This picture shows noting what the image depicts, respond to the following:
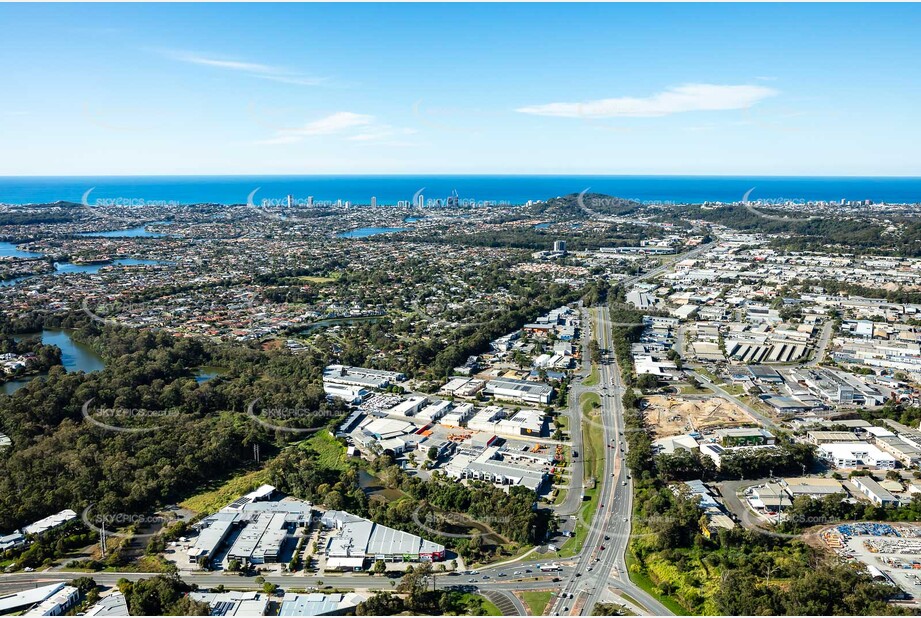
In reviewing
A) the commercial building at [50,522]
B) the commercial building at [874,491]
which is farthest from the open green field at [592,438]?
the commercial building at [50,522]

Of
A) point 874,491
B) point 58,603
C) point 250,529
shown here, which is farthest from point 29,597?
point 874,491

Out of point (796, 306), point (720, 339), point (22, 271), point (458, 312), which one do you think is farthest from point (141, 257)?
point (796, 306)

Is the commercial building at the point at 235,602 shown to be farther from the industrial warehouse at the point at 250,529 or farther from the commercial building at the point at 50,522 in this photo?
the commercial building at the point at 50,522

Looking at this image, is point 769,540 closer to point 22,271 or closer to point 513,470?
point 513,470

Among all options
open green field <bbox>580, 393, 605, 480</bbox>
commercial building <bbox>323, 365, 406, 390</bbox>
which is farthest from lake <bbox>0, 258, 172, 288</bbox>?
open green field <bbox>580, 393, 605, 480</bbox>

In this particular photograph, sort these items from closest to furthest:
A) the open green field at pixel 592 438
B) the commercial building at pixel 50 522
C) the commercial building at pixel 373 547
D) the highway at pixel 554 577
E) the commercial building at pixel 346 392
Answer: the highway at pixel 554 577 < the commercial building at pixel 373 547 < the commercial building at pixel 50 522 < the open green field at pixel 592 438 < the commercial building at pixel 346 392

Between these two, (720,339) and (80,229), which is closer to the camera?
(720,339)

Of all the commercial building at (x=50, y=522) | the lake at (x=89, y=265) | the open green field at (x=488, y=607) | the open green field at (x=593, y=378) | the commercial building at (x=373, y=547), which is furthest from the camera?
the lake at (x=89, y=265)
